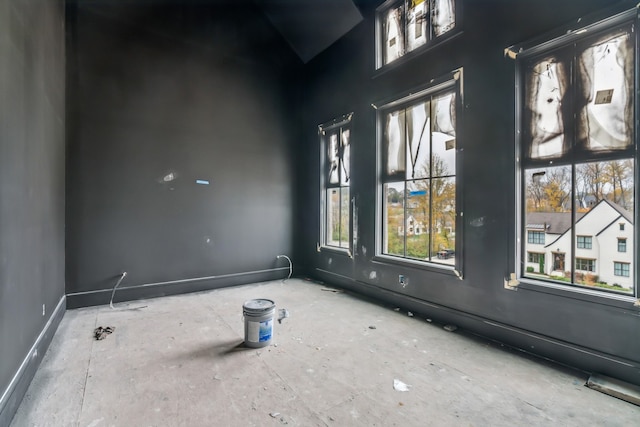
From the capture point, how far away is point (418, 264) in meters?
3.47

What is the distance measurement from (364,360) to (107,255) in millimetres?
3414

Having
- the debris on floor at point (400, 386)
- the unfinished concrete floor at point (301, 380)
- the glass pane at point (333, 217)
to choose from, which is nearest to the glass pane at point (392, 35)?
the glass pane at point (333, 217)

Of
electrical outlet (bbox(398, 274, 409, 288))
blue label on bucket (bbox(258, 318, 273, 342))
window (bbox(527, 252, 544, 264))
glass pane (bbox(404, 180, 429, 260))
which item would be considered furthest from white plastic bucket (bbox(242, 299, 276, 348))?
window (bbox(527, 252, 544, 264))

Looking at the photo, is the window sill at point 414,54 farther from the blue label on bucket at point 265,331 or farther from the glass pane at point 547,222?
the blue label on bucket at point 265,331

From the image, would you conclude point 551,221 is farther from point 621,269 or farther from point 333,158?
point 333,158

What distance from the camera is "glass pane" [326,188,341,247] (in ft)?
16.0

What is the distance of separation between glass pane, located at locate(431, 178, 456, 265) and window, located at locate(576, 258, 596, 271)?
1.00m

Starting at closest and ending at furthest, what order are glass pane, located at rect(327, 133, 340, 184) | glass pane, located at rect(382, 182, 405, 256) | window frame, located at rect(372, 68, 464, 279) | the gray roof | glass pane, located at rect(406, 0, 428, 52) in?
the gray roof, window frame, located at rect(372, 68, 464, 279), glass pane, located at rect(406, 0, 428, 52), glass pane, located at rect(382, 182, 405, 256), glass pane, located at rect(327, 133, 340, 184)

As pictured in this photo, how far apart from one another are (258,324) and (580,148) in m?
2.94

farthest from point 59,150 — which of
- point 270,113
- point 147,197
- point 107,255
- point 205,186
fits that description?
point 270,113

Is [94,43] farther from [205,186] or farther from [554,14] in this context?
[554,14]

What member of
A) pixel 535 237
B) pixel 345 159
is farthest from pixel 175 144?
pixel 535 237

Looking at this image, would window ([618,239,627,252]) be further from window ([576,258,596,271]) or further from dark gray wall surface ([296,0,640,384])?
dark gray wall surface ([296,0,640,384])

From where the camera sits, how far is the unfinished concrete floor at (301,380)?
5.83 ft
